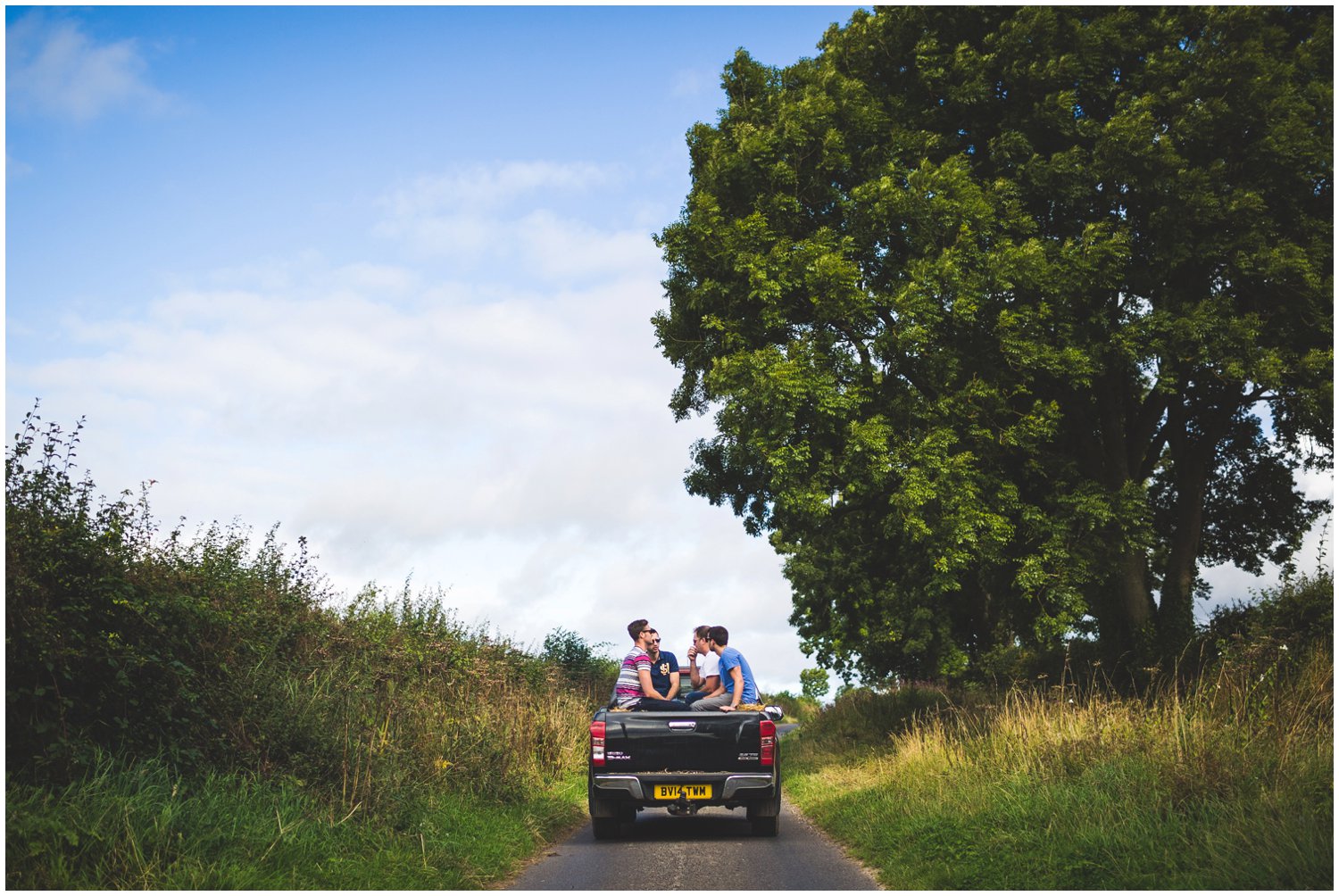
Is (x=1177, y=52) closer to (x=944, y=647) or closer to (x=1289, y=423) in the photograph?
(x=1289, y=423)

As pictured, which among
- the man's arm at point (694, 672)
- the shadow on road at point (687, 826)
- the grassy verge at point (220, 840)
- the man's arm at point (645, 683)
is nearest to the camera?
the grassy verge at point (220, 840)

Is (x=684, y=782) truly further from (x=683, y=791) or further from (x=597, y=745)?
(x=597, y=745)

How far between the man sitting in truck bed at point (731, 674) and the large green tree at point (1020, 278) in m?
3.95

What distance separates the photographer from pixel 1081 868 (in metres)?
7.12

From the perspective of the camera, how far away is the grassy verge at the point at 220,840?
615 centimetres

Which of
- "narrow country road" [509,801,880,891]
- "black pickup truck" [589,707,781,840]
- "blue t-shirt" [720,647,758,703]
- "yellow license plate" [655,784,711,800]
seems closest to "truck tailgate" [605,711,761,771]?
"black pickup truck" [589,707,781,840]

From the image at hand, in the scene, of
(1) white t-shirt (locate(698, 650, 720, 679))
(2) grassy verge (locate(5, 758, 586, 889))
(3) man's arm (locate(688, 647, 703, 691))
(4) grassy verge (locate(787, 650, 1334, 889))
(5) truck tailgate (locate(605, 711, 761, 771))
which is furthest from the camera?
(3) man's arm (locate(688, 647, 703, 691))

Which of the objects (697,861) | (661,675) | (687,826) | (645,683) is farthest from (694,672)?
(697,861)

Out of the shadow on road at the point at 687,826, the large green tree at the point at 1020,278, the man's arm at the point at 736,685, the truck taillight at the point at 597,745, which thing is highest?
the large green tree at the point at 1020,278

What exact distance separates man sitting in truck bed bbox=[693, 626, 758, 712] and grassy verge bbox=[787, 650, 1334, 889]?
1.77 m

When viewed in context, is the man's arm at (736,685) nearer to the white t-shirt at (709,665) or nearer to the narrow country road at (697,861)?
the white t-shirt at (709,665)

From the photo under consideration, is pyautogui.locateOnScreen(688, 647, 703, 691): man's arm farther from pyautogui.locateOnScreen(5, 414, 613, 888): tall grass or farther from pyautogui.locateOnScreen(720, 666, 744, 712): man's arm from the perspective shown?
pyautogui.locateOnScreen(5, 414, 613, 888): tall grass

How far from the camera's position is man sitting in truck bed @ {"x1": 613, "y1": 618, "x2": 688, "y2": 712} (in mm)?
11102

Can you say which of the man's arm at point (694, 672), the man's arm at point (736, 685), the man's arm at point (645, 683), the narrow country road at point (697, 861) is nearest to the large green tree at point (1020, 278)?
the man's arm at point (694, 672)
